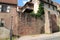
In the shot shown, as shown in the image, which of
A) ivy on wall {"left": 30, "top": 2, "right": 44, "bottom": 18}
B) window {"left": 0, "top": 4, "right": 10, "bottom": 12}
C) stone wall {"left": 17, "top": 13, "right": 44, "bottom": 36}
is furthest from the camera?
ivy on wall {"left": 30, "top": 2, "right": 44, "bottom": 18}

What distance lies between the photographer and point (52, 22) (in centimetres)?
3906

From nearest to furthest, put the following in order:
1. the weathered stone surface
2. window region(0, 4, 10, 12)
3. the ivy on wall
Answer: the weathered stone surface, window region(0, 4, 10, 12), the ivy on wall

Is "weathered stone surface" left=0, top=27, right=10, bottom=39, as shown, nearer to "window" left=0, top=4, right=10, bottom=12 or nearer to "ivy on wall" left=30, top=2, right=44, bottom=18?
"window" left=0, top=4, right=10, bottom=12

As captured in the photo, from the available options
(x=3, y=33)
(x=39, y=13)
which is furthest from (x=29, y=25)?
(x=3, y=33)

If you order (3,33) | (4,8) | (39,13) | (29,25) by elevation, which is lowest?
(3,33)

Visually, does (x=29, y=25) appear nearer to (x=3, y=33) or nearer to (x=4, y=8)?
(x=4, y=8)

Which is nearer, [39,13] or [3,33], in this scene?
[3,33]

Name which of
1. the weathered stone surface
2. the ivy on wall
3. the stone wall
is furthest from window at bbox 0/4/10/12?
the weathered stone surface

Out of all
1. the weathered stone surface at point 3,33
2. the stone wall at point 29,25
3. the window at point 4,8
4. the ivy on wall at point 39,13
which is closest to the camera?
the weathered stone surface at point 3,33

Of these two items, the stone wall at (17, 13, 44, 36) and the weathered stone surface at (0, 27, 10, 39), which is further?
the stone wall at (17, 13, 44, 36)

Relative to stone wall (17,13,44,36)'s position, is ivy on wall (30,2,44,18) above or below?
above

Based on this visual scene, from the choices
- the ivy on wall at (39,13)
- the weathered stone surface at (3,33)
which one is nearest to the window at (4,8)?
the ivy on wall at (39,13)

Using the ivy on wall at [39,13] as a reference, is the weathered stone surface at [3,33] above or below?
below

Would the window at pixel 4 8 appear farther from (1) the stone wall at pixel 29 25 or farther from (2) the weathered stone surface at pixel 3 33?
(2) the weathered stone surface at pixel 3 33
